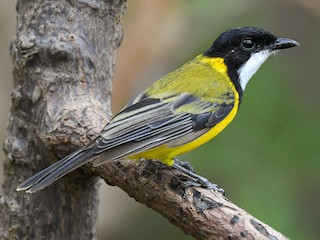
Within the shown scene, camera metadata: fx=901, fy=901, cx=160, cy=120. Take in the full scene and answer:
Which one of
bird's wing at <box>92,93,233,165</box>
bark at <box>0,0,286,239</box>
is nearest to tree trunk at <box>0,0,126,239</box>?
bark at <box>0,0,286,239</box>

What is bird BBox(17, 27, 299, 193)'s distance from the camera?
12.6ft

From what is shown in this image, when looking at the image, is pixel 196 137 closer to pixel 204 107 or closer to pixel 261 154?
pixel 204 107

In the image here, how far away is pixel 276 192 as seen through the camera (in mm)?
5418

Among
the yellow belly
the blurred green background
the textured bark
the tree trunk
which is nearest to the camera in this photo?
the textured bark

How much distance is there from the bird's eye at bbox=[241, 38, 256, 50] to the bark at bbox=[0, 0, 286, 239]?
63 centimetres

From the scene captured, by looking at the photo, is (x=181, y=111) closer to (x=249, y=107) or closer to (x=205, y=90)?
(x=205, y=90)

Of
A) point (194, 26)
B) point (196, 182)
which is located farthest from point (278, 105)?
point (196, 182)

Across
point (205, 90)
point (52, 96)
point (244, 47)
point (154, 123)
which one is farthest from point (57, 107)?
point (244, 47)

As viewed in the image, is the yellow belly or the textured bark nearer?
the textured bark

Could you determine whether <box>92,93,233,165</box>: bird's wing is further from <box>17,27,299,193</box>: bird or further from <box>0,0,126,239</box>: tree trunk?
<box>0,0,126,239</box>: tree trunk

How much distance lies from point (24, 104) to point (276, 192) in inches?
71.0

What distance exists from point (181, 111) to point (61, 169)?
2.22ft

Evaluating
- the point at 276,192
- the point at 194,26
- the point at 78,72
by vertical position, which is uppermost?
the point at 194,26

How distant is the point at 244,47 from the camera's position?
445cm
